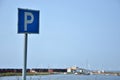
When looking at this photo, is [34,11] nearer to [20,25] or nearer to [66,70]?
[20,25]

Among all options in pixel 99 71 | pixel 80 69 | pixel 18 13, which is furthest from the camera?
pixel 99 71

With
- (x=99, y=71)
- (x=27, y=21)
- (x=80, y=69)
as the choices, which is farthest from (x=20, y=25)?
(x=99, y=71)

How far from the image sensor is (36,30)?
6.68 meters

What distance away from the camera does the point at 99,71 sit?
154m

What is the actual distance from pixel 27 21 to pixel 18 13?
24cm

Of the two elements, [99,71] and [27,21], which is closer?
[27,21]

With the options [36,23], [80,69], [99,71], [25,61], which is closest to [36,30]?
[36,23]

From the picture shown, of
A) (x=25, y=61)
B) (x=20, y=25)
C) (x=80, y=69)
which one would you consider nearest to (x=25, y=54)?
(x=25, y=61)

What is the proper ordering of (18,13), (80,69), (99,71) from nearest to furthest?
(18,13), (80,69), (99,71)

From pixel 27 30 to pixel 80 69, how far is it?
13776cm

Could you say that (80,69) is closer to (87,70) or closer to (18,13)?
(87,70)

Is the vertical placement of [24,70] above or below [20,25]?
below

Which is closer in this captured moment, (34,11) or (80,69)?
(34,11)

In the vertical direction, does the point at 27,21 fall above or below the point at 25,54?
above
